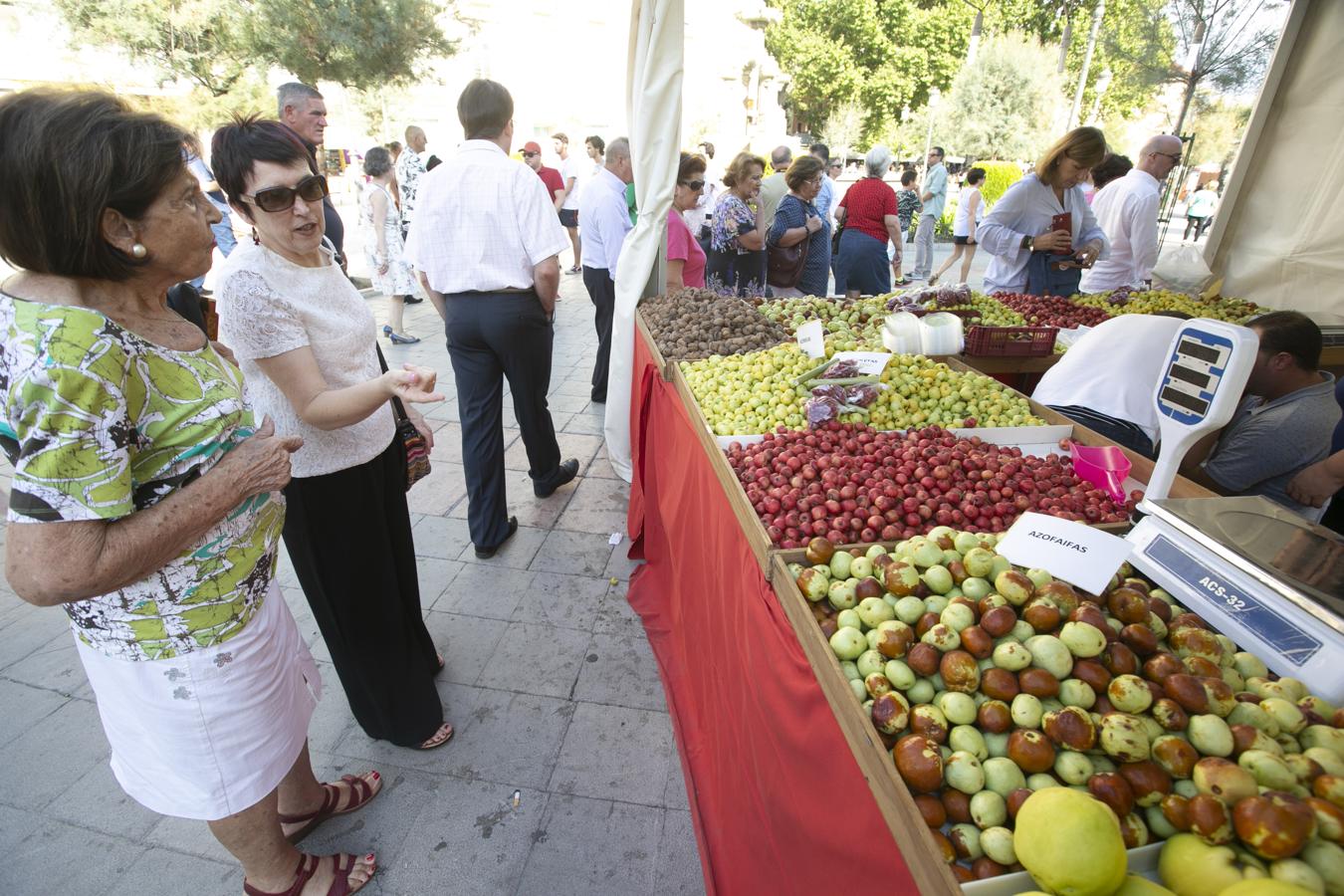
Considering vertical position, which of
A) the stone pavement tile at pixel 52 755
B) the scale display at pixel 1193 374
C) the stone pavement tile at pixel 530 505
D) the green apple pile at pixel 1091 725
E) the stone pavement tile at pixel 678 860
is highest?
the scale display at pixel 1193 374

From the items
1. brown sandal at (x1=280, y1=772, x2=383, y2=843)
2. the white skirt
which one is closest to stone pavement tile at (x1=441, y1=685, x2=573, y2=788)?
brown sandal at (x1=280, y1=772, x2=383, y2=843)

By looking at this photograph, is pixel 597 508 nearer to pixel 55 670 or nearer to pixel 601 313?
pixel 601 313

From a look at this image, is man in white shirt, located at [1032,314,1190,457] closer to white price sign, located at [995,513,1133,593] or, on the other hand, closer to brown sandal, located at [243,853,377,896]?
white price sign, located at [995,513,1133,593]

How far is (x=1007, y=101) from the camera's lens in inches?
1169

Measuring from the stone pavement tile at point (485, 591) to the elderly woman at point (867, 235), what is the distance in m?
4.91

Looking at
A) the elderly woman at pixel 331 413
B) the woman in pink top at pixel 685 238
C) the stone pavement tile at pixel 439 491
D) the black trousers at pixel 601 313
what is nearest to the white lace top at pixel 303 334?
the elderly woman at pixel 331 413

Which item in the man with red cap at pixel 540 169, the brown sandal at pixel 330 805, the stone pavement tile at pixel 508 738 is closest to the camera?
the brown sandal at pixel 330 805

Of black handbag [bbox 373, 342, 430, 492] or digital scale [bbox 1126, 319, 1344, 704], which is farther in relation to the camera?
black handbag [bbox 373, 342, 430, 492]

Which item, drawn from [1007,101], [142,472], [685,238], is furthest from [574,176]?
[1007,101]

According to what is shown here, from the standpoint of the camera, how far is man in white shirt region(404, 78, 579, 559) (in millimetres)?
3133

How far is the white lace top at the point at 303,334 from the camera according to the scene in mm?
1674

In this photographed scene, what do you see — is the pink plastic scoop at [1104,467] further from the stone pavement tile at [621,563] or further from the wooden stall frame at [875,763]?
the stone pavement tile at [621,563]

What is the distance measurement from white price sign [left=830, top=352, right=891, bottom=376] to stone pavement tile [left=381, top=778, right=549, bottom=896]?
7.28 ft

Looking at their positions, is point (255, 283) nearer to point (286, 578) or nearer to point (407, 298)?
point (286, 578)
